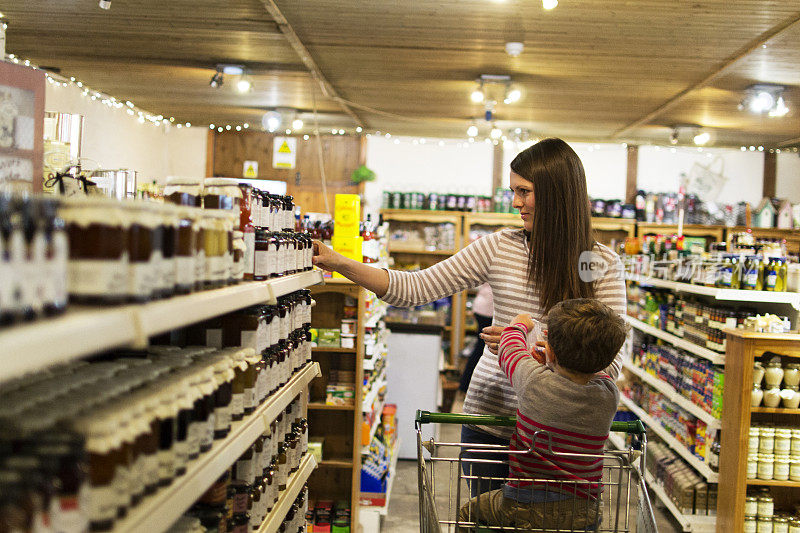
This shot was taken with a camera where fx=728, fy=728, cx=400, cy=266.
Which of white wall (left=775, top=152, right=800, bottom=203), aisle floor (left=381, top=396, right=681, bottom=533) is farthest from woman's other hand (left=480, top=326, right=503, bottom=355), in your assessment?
white wall (left=775, top=152, right=800, bottom=203)

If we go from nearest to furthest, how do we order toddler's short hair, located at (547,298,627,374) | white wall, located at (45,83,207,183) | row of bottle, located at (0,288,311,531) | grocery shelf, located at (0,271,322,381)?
1. grocery shelf, located at (0,271,322,381)
2. row of bottle, located at (0,288,311,531)
3. toddler's short hair, located at (547,298,627,374)
4. white wall, located at (45,83,207,183)

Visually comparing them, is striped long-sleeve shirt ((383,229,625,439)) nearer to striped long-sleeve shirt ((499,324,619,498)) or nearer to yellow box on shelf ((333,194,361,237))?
striped long-sleeve shirt ((499,324,619,498))

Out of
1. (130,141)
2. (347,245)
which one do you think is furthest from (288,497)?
(130,141)

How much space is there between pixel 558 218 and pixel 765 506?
9.94 ft

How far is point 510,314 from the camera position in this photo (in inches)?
101

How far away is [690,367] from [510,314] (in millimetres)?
3202

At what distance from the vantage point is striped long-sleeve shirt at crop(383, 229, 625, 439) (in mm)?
2498

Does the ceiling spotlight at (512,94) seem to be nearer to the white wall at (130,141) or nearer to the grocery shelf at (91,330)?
the white wall at (130,141)

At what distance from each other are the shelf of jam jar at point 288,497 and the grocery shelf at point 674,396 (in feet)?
9.13

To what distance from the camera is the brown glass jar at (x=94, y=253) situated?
46.0 inches

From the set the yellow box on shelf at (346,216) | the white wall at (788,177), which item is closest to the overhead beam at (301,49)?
the yellow box on shelf at (346,216)

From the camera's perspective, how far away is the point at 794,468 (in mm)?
4363

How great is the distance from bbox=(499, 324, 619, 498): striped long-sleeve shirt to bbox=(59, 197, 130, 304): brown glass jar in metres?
1.29

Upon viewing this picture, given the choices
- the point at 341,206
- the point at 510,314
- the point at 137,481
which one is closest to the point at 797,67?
the point at 341,206
